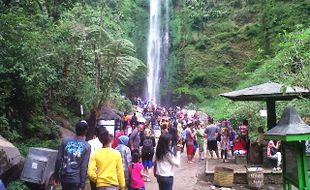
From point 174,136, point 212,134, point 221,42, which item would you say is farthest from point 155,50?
point 174,136

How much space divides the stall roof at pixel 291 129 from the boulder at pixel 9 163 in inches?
176

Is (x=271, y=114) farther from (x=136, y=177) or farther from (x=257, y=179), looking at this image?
(x=136, y=177)

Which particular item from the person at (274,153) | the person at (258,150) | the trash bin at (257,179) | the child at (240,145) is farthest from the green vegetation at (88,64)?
the child at (240,145)

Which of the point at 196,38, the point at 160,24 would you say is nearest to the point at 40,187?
the point at 196,38

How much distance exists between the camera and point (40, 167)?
6.75 meters

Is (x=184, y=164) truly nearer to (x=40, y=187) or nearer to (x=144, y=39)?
(x=40, y=187)

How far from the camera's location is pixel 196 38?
1662 inches

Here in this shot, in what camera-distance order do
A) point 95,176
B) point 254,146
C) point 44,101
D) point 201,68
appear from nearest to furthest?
point 95,176, point 254,146, point 44,101, point 201,68

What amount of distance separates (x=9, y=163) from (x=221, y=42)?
34.7 m

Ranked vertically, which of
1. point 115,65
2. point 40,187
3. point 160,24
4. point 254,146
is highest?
point 160,24

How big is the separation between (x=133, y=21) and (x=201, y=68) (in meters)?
9.74

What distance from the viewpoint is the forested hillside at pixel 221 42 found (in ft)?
110

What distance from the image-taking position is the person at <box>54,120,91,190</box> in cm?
522

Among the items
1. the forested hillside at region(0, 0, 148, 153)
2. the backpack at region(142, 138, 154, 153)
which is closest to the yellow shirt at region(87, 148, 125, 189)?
the backpack at region(142, 138, 154, 153)
